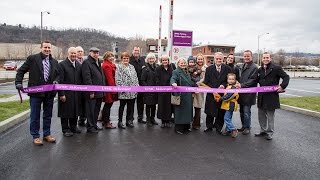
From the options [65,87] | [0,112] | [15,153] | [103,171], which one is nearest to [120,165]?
[103,171]

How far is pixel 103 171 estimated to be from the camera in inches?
202

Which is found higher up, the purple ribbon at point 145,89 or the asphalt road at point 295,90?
the purple ribbon at point 145,89

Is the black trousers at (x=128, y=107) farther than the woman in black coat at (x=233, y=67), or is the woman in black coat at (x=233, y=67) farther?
the black trousers at (x=128, y=107)

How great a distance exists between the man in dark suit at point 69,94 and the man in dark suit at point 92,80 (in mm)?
193

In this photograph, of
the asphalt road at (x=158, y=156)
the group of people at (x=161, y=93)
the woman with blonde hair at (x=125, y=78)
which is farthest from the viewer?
the woman with blonde hair at (x=125, y=78)

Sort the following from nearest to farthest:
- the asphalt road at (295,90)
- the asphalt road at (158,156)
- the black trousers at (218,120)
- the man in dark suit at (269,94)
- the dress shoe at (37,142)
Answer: the asphalt road at (158,156) < the dress shoe at (37,142) < the man in dark suit at (269,94) < the black trousers at (218,120) < the asphalt road at (295,90)

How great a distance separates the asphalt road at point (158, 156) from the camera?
5.09 metres

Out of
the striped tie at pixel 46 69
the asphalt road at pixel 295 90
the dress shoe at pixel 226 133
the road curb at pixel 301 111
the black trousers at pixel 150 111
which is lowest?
the dress shoe at pixel 226 133

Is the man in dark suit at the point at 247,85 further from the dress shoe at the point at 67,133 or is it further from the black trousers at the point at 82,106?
the dress shoe at the point at 67,133

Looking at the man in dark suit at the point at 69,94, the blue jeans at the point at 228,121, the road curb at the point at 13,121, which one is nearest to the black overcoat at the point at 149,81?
the man in dark suit at the point at 69,94

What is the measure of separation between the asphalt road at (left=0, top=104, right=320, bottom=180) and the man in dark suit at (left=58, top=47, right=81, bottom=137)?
0.39 metres

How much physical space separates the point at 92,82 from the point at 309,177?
496cm

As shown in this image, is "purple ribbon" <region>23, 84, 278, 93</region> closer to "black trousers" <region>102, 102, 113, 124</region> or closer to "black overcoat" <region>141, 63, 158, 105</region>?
"black overcoat" <region>141, 63, 158, 105</region>

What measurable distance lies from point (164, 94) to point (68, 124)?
8.08 feet
